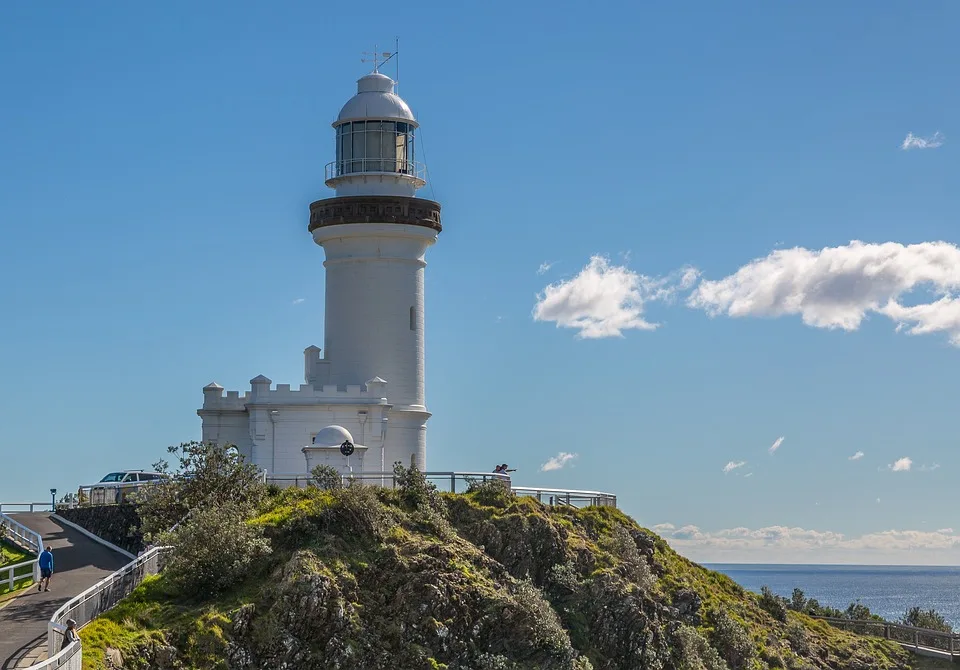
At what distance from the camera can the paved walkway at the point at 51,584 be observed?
98.0 feet

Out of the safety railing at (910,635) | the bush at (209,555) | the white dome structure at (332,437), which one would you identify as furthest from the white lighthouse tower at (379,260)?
the safety railing at (910,635)

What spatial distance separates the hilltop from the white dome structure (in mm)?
6104

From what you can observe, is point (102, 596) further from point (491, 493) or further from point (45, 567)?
point (491, 493)

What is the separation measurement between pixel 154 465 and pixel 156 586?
789cm

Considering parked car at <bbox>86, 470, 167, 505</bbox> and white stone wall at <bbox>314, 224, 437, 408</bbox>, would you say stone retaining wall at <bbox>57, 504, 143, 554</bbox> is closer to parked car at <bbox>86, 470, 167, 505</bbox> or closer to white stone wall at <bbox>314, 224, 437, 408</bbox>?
parked car at <bbox>86, 470, 167, 505</bbox>

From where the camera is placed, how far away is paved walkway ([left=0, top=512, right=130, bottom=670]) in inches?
1176

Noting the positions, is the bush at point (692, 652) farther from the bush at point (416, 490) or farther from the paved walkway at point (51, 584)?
the paved walkway at point (51, 584)

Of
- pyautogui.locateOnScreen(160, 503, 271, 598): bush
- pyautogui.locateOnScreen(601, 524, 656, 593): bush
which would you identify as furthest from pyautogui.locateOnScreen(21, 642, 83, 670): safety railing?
pyautogui.locateOnScreen(601, 524, 656, 593): bush

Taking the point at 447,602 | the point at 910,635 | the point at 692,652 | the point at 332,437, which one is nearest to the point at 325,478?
the point at 332,437

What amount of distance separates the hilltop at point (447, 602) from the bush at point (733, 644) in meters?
0.05

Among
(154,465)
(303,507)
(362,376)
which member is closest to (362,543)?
(303,507)

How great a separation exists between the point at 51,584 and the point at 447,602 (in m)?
10.8

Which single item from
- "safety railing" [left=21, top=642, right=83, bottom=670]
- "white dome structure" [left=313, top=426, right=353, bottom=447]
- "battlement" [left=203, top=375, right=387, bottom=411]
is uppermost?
"battlement" [left=203, top=375, right=387, bottom=411]

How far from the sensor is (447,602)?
37.2m
